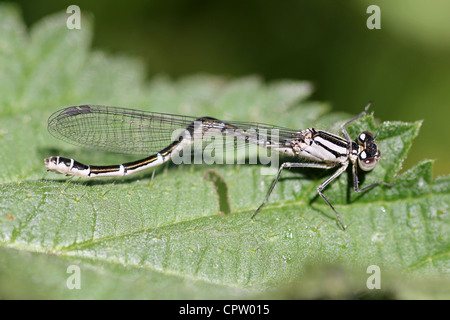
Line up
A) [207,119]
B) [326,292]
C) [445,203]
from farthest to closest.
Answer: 1. [207,119]
2. [445,203]
3. [326,292]

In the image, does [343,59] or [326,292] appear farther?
[343,59]

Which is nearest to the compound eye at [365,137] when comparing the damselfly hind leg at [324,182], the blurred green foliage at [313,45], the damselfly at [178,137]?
the damselfly at [178,137]

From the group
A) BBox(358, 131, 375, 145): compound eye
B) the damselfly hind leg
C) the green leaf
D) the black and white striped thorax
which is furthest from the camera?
the black and white striped thorax

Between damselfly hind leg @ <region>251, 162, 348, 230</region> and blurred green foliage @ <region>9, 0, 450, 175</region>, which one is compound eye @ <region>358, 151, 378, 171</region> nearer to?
damselfly hind leg @ <region>251, 162, 348, 230</region>

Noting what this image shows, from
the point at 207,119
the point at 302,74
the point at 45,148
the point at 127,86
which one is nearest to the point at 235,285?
the point at 207,119

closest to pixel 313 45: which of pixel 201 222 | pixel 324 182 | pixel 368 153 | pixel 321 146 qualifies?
pixel 321 146

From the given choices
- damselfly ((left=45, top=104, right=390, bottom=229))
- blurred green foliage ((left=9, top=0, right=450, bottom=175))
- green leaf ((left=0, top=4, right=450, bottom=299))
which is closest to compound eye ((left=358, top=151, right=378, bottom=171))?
damselfly ((left=45, top=104, right=390, bottom=229))

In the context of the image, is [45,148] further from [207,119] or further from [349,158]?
[349,158]
